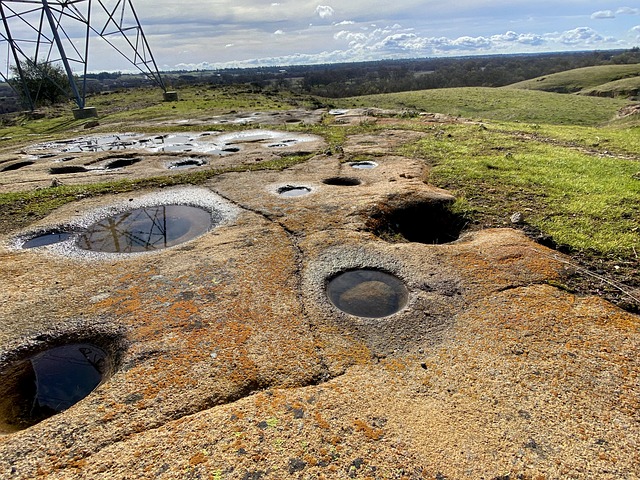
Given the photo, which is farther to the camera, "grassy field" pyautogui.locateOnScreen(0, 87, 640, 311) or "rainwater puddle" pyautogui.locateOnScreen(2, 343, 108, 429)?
"grassy field" pyautogui.locateOnScreen(0, 87, 640, 311)

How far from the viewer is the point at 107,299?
4.78 meters

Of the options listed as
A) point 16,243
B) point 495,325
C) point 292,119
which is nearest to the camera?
point 495,325

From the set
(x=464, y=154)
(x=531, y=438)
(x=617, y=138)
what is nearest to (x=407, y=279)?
(x=531, y=438)

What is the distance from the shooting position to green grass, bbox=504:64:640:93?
57.3 metres

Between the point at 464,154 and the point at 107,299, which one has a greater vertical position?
the point at 464,154

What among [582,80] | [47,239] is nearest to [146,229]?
[47,239]

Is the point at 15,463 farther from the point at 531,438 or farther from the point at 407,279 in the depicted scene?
the point at 407,279

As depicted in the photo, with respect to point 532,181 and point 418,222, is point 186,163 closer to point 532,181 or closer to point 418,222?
point 418,222

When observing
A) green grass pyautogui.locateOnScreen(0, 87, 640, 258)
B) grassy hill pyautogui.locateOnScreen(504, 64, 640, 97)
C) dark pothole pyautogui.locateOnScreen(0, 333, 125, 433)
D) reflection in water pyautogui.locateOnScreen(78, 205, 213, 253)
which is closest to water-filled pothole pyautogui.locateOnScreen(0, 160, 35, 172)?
green grass pyautogui.locateOnScreen(0, 87, 640, 258)

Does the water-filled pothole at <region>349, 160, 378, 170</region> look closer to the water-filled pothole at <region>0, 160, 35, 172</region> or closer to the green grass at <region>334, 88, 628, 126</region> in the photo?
the water-filled pothole at <region>0, 160, 35, 172</region>

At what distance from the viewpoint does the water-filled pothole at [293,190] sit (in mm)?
8602

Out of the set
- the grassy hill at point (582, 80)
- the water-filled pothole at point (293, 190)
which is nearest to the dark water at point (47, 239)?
the water-filled pothole at point (293, 190)

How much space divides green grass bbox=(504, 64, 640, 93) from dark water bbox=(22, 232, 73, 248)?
63926mm

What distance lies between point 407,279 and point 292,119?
1924 cm
